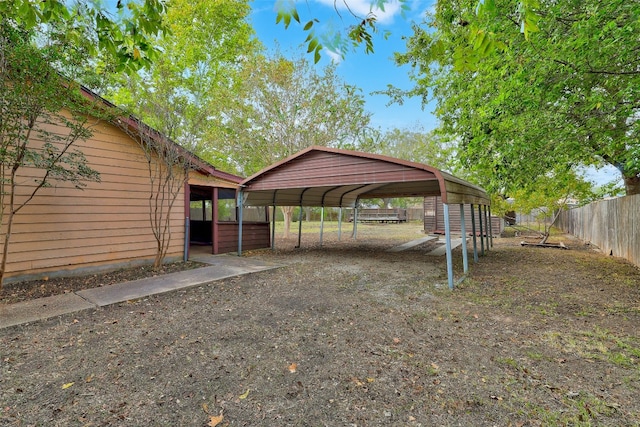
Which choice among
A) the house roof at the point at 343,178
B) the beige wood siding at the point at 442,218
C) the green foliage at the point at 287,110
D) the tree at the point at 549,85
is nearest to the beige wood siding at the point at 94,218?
the house roof at the point at 343,178

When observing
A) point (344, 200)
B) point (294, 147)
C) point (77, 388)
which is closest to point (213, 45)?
point (294, 147)

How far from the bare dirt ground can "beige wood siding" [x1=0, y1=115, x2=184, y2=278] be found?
2572 mm

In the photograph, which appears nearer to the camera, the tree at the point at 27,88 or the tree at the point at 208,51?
the tree at the point at 27,88

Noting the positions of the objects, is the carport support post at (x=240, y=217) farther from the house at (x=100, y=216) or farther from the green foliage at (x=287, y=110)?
the green foliage at (x=287, y=110)

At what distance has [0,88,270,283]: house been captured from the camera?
5207 millimetres

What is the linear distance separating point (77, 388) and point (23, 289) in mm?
3947

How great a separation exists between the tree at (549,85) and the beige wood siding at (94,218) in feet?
21.5

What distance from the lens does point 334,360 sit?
275cm

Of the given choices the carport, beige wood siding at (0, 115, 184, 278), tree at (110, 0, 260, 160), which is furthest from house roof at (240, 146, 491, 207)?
tree at (110, 0, 260, 160)

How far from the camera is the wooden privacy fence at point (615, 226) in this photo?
6752 mm

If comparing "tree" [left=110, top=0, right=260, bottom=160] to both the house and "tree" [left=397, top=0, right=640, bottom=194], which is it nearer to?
the house

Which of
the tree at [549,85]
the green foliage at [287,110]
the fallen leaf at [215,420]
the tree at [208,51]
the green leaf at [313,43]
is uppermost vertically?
the tree at [208,51]

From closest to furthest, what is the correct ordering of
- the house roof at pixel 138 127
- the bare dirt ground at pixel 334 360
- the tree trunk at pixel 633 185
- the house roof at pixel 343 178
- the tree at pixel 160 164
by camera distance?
the bare dirt ground at pixel 334 360, the house roof at pixel 138 127, the house roof at pixel 343 178, the tree at pixel 160 164, the tree trunk at pixel 633 185

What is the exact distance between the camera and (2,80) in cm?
397
